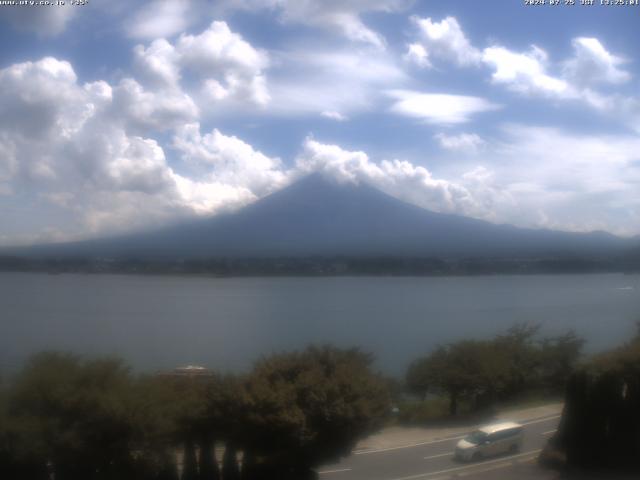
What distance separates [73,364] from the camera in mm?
9125

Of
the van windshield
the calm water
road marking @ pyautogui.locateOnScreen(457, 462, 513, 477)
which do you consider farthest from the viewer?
the calm water

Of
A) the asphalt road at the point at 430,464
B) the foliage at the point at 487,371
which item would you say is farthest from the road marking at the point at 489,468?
the foliage at the point at 487,371

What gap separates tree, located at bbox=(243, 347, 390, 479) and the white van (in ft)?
5.34

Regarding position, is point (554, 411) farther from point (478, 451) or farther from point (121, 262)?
point (121, 262)

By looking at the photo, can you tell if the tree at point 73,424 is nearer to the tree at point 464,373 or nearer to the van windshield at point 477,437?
the van windshield at point 477,437

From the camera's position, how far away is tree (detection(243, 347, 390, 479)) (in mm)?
9016

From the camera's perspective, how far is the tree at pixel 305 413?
9016 millimetres

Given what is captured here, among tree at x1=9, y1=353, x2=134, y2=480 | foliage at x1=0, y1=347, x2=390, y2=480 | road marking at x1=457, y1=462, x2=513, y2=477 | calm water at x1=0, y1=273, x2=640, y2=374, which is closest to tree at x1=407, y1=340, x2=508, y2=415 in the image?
calm water at x1=0, y1=273, x2=640, y2=374

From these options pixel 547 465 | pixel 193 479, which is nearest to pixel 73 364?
pixel 193 479

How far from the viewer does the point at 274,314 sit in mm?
39000

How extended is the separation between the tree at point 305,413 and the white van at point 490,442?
1.63m

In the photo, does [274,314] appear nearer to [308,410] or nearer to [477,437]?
[477,437]

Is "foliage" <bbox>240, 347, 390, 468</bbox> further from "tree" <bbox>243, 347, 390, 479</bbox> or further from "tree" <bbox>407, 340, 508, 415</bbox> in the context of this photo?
"tree" <bbox>407, 340, 508, 415</bbox>

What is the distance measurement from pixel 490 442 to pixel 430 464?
106cm
